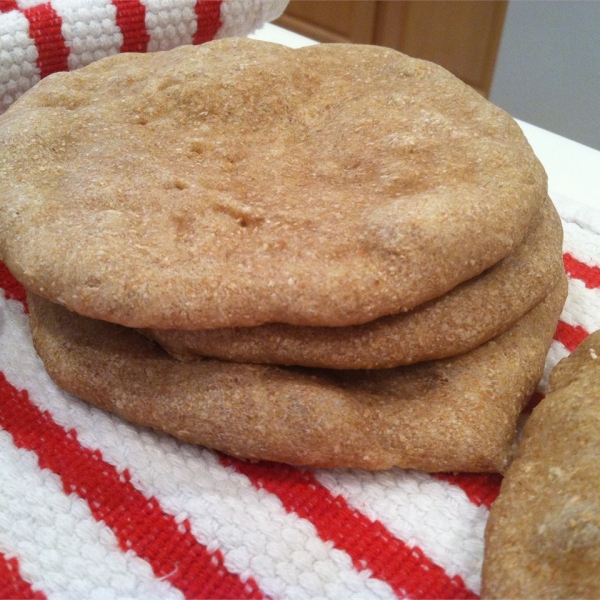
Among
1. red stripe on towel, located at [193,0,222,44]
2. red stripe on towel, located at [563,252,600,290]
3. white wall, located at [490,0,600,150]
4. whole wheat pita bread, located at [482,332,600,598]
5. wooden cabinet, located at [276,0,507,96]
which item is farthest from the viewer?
wooden cabinet, located at [276,0,507,96]

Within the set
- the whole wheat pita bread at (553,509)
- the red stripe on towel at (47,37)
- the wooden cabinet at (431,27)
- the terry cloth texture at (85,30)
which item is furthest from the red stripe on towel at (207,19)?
the wooden cabinet at (431,27)

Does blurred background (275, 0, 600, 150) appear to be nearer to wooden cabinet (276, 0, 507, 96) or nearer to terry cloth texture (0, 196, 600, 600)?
wooden cabinet (276, 0, 507, 96)

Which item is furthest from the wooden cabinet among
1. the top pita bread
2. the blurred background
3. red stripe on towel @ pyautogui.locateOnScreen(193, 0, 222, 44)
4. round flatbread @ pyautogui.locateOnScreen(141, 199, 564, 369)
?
round flatbread @ pyautogui.locateOnScreen(141, 199, 564, 369)

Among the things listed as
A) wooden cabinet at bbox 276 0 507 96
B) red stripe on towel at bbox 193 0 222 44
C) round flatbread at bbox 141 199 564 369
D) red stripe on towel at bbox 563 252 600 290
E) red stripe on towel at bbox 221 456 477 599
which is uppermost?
red stripe on towel at bbox 193 0 222 44

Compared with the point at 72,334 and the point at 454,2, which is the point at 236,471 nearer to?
the point at 72,334

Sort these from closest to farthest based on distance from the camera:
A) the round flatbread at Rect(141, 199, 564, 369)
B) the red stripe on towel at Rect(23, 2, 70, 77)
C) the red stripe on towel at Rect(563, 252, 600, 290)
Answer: the round flatbread at Rect(141, 199, 564, 369) → the red stripe on towel at Rect(563, 252, 600, 290) → the red stripe on towel at Rect(23, 2, 70, 77)

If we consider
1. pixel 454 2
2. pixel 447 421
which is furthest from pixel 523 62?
pixel 447 421

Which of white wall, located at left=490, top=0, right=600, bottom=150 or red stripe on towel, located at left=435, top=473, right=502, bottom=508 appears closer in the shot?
red stripe on towel, located at left=435, top=473, right=502, bottom=508

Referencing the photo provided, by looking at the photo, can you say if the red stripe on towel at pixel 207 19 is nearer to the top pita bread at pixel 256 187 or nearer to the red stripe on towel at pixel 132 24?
the red stripe on towel at pixel 132 24
